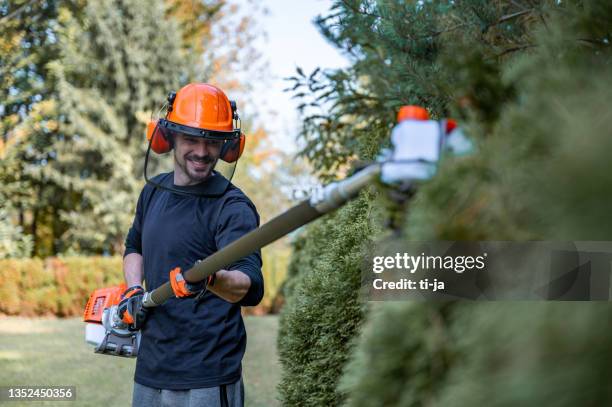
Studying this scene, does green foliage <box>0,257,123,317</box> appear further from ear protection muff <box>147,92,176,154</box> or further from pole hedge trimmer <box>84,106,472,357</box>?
pole hedge trimmer <box>84,106,472,357</box>

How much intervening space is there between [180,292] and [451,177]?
163cm

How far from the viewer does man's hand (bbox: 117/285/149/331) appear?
2979 millimetres

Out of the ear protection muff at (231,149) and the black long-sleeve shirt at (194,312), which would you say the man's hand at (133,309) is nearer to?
the black long-sleeve shirt at (194,312)

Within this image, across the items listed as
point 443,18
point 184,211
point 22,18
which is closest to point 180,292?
point 184,211

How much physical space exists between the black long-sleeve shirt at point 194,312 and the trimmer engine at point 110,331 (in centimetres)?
17

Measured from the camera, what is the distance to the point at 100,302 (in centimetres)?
343

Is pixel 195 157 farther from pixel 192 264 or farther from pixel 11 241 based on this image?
pixel 11 241

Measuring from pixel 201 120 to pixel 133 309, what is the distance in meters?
0.96

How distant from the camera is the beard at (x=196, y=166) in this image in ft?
10.00

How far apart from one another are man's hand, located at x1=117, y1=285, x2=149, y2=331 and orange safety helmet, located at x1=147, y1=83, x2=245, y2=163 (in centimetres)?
76

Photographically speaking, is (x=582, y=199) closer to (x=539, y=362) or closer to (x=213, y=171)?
(x=539, y=362)

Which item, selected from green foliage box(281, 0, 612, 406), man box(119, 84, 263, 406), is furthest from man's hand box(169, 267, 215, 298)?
green foliage box(281, 0, 612, 406)

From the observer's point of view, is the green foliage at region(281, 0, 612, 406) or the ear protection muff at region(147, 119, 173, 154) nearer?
the green foliage at region(281, 0, 612, 406)

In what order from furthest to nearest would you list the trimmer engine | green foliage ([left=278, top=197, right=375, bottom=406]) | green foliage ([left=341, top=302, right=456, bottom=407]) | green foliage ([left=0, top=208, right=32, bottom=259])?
green foliage ([left=0, top=208, right=32, bottom=259]), the trimmer engine, green foliage ([left=278, top=197, right=375, bottom=406]), green foliage ([left=341, top=302, right=456, bottom=407])
